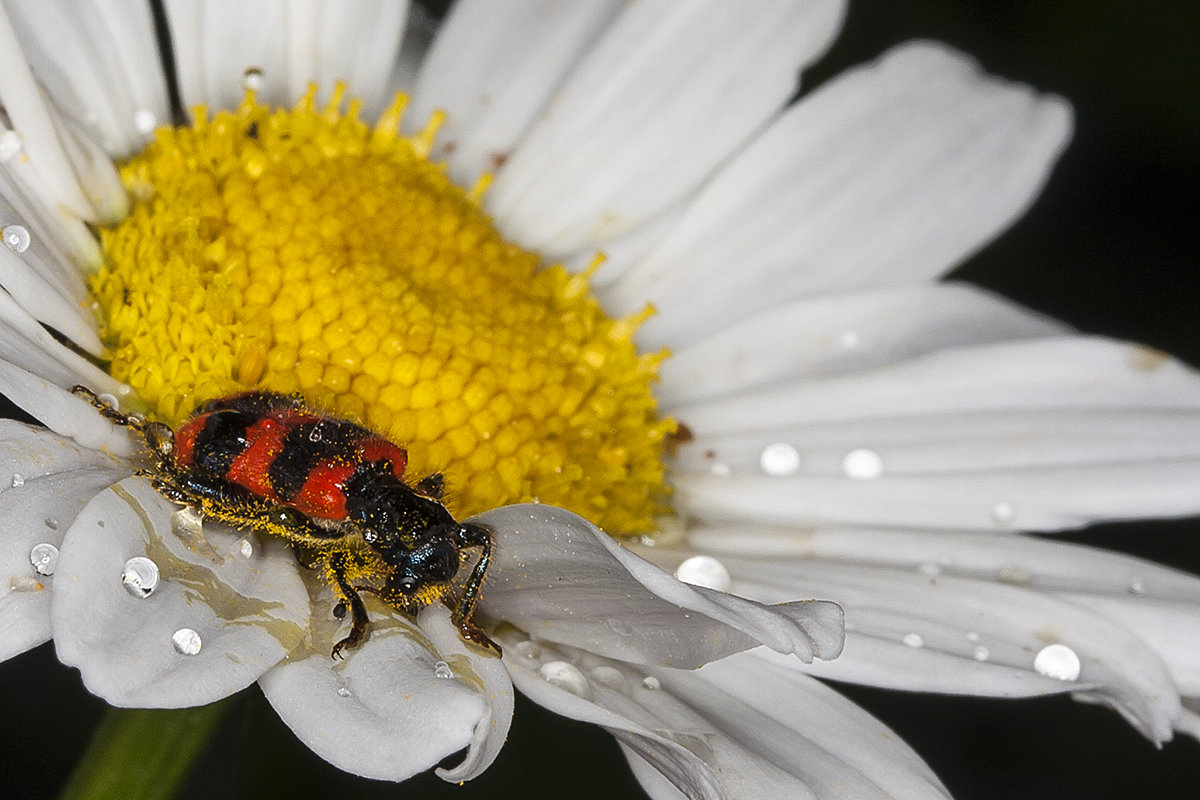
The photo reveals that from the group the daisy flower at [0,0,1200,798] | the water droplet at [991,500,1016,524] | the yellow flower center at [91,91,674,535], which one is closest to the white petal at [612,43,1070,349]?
the daisy flower at [0,0,1200,798]

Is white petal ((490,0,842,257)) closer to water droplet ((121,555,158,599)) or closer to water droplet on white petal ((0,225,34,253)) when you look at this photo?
water droplet on white petal ((0,225,34,253))

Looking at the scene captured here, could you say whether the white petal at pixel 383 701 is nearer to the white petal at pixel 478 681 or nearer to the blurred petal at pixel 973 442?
the white petal at pixel 478 681

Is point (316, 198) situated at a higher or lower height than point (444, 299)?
higher

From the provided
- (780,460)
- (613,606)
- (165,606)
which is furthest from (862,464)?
(165,606)

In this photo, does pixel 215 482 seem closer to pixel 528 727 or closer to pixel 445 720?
pixel 445 720

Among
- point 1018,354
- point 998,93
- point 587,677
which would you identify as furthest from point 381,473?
point 998,93
